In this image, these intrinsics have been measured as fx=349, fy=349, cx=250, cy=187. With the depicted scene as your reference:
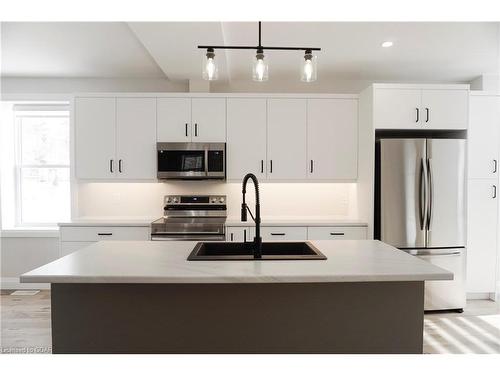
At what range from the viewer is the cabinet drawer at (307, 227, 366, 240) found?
3.74 meters

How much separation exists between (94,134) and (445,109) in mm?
3804

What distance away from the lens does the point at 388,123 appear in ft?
11.8

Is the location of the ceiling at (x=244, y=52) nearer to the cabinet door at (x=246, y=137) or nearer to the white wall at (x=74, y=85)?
the white wall at (x=74, y=85)

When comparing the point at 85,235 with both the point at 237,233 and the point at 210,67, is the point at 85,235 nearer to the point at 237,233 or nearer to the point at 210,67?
the point at 237,233

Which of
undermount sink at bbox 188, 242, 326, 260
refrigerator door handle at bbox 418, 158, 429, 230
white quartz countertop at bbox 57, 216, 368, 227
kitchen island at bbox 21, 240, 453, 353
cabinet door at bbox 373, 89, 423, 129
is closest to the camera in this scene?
kitchen island at bbox 21, 240, 453, 353

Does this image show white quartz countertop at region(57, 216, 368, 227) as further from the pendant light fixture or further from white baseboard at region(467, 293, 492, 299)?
the pendant light fixture

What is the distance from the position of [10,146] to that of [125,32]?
261cm

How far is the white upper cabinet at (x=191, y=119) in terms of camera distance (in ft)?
13.0

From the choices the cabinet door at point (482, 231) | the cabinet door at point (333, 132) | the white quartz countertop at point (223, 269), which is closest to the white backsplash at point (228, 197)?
the cabinet door at point (333, 132)

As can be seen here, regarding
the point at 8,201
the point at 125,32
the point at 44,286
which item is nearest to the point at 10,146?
the point at 8,201

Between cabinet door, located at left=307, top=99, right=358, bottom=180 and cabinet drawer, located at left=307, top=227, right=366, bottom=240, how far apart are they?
27.9 inches

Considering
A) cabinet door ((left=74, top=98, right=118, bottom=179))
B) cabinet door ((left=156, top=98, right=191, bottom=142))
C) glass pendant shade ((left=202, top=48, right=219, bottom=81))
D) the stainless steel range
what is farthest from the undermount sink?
cabinet door ((left=74, top=98, right=118, bottom=179))

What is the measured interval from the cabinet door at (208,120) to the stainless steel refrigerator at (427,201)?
1.73m

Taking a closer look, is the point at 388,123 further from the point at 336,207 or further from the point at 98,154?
the point at 98,154
